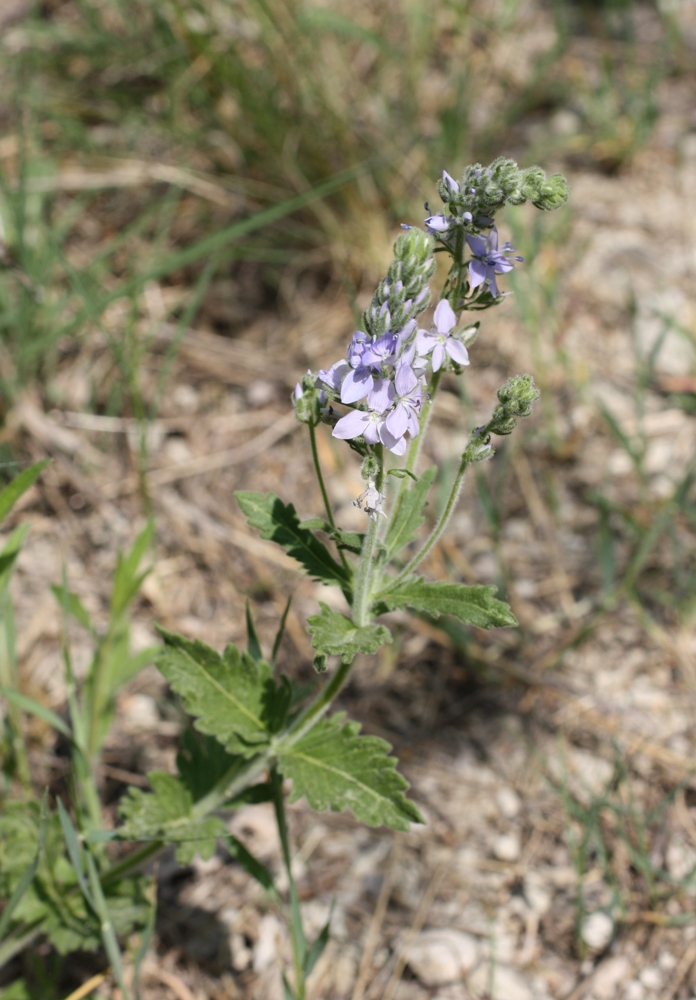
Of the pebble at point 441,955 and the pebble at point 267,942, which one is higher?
the pebble at point 441,955

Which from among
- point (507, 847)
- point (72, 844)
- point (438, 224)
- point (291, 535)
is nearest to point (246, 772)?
point (72, 844)

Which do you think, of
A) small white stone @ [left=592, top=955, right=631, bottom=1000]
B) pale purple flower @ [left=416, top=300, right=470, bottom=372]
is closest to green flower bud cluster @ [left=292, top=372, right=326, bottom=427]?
pale purple flower @ [left=416, top=300, right=470, bottom=372]

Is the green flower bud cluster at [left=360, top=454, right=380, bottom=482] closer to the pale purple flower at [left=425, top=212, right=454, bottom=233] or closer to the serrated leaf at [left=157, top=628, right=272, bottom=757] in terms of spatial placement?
the pale purple flower at [left=425, top=212, right=454, bottom=233]

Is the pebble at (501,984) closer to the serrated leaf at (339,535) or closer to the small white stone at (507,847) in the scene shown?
the small white stone at (507,847)

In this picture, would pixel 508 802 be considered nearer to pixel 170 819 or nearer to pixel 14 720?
pixel 170 819

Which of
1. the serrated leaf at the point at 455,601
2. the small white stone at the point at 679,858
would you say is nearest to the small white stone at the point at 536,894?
the small white stone at the point at 679,858
